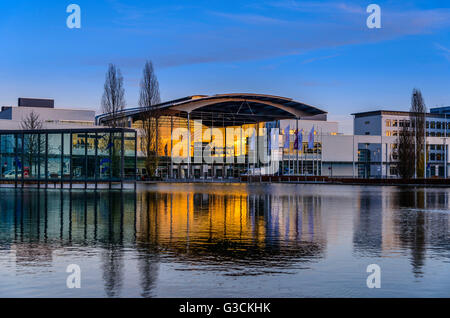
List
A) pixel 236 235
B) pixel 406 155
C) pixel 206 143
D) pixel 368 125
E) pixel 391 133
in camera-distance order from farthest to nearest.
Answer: pixel 368 125
pixel 391 133
pixel 206 143
pixel 406 155
pixel 236 235

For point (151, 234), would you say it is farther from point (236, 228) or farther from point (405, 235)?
point (405, 235)

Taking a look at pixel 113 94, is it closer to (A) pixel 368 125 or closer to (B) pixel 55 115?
(B) pixel 55 115

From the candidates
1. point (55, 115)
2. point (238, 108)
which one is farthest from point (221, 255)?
point (55, 115)

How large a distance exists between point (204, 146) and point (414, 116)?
39459 mm

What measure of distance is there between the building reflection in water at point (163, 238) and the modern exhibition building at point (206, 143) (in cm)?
2161

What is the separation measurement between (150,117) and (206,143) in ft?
90.6

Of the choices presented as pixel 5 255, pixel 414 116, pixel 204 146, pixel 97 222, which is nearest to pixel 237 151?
pixel 204 146

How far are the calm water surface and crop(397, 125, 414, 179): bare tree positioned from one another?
49.7 m

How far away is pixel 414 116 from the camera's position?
2990 inches

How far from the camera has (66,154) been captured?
43.5 m

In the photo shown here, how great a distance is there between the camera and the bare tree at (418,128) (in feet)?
238

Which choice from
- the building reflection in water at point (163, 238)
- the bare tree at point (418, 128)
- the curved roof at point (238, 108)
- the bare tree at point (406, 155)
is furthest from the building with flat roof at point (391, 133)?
the building reflection in water at point (163, 238)

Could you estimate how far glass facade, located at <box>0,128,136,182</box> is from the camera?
43.4 metres

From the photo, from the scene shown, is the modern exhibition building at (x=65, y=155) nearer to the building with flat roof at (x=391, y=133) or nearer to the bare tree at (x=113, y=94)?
the bare tree at (x=113, y=94)
